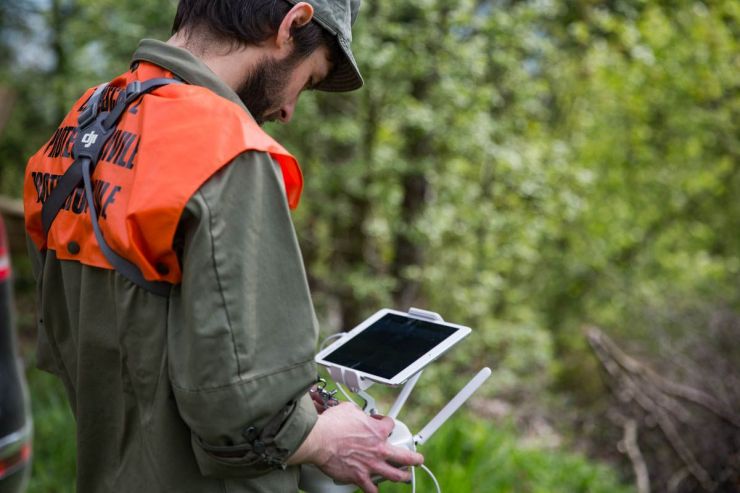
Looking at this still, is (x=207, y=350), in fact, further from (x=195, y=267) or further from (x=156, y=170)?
(x=156, y=170)

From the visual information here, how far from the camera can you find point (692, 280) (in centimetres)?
886

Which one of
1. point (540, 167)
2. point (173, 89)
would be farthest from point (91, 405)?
point (540, 167)

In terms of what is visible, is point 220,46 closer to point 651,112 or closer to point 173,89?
point 173,89

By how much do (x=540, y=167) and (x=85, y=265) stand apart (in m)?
5.32

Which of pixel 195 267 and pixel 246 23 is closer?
pixel 195 267

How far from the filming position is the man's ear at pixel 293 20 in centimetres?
158

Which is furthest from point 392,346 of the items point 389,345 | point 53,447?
point 53,447

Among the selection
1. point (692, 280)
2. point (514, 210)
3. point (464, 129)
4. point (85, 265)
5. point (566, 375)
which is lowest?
point (566, 375)

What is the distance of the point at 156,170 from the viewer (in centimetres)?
138

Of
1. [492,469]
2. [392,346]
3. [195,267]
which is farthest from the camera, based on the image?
[492,469]

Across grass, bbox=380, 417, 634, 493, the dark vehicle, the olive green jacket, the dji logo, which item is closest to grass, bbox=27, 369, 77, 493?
grass, bbox=380, 417, 634, 493

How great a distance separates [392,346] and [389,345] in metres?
0.01

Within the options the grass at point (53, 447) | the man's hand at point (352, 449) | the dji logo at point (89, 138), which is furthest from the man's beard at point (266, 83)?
the grass at point (53, 447)

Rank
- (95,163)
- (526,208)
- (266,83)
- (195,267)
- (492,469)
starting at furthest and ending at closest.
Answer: (526,208) → (492,469) → (266,83) → (95,163) → (195,267)
